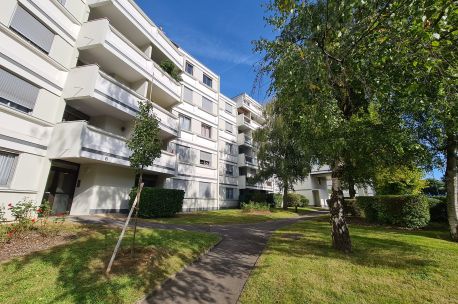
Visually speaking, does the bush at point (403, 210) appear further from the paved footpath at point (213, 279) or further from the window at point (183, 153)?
the window at point (183, 153)

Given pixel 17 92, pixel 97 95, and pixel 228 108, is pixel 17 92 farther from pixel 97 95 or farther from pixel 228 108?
pixel 228 108

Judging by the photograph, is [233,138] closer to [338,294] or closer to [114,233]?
[114,233]

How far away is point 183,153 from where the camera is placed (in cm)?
2553

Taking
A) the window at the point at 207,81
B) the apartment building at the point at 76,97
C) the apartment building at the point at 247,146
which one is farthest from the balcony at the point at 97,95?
the apartment building at the point at 247,146

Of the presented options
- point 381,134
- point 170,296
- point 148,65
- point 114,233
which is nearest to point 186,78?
point 148,65

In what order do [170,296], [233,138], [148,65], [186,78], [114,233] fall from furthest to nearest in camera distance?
1. [233,138]
2. [186,78]
3. [148,65]
4. [114,233]
5. [170,296]

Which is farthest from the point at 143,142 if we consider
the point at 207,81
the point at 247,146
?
the point at 247,146

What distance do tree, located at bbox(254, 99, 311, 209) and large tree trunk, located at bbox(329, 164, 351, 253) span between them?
18641 millimetres

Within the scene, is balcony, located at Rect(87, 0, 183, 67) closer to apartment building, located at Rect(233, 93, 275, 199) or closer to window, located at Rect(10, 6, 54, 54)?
window, located at Rect(10, 6, 54, 54)

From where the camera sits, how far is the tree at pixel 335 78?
536cm

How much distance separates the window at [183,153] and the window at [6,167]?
1448 centimetres

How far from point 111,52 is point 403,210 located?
2061 cm

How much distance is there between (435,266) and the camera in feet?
22.1

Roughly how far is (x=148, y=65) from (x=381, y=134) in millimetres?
16365
